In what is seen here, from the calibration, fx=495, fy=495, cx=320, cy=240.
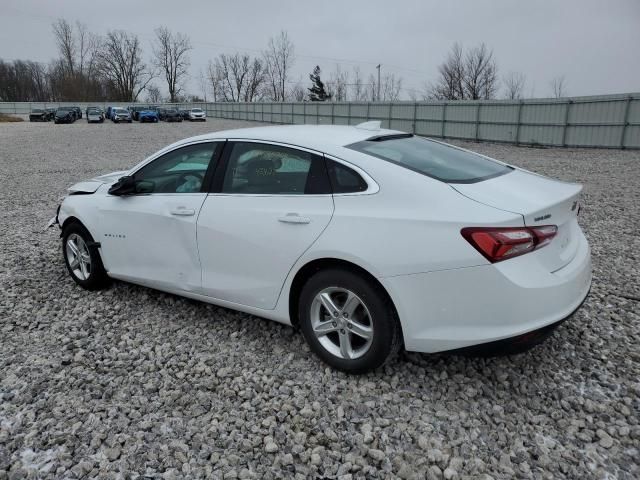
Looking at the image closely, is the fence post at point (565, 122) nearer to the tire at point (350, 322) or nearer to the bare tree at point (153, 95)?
the tire at point (350, 322)


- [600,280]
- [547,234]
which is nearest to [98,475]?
[547,234]

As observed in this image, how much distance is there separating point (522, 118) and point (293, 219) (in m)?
20.9

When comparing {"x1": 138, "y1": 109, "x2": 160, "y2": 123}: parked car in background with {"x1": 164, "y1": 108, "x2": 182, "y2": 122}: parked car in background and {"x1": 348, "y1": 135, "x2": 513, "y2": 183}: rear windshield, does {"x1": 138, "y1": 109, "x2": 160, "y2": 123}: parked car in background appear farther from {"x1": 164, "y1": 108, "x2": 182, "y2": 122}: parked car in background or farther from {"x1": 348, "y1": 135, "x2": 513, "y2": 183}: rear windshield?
{"x1": 348, "y1": 135, "x2": 513, "y2": 183}: rear windshield

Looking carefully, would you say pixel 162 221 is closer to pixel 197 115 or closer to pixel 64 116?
pixel 64 116

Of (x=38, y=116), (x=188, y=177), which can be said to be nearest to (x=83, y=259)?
(x=188, y=177)

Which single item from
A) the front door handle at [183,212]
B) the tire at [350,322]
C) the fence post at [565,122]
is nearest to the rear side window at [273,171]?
the front door handle at [183,212]

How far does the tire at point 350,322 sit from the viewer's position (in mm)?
2820

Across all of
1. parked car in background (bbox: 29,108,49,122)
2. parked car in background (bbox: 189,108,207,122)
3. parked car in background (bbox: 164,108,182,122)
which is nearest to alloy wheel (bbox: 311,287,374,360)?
parked car in background (bbox: 189,108,207,122)

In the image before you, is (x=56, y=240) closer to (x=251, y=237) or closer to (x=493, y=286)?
(x=251, y=237)

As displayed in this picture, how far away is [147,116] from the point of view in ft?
148

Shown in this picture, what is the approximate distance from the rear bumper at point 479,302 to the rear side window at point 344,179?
0.59 meters

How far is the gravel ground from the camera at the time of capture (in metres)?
2.44

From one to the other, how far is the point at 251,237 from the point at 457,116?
22725 mm

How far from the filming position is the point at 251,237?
3.24 meters
